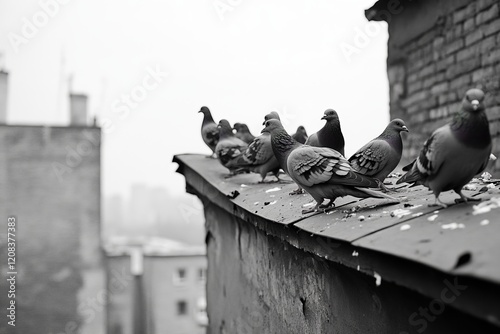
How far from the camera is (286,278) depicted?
346cm

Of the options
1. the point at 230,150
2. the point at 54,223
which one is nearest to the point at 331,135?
the point at 230,150

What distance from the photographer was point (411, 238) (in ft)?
6.06

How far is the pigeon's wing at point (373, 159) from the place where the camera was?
288 centimetres

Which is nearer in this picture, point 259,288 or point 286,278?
point 286,278

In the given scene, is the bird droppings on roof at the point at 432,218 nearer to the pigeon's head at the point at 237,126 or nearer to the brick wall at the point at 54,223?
the pigeon's head at the point at 237,126

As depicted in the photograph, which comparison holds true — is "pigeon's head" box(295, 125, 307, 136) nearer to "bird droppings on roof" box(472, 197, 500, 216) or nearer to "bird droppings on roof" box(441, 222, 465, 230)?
"bird droppings on roof" box(472, 197, 500, 216)

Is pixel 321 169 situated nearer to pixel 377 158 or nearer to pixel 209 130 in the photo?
pixel 377 158

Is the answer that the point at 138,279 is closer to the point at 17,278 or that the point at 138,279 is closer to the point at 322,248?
the point at 17,278

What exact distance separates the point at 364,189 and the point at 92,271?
18.7m

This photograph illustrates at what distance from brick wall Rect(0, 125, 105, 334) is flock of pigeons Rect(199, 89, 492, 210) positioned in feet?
54.3

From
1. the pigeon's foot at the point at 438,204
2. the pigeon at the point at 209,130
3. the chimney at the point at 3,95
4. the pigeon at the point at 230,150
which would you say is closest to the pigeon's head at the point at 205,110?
the pigeon at the point at 209,130

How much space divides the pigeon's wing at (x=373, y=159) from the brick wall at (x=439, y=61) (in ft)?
9.64

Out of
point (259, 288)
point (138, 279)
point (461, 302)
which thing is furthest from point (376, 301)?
point (138, 279)

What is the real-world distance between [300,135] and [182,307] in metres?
27.3
